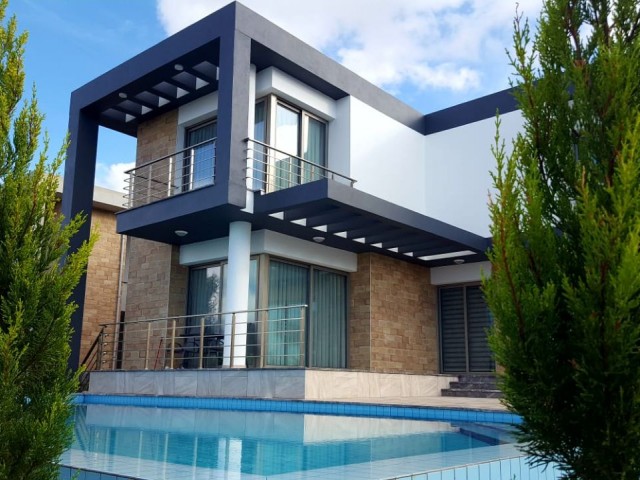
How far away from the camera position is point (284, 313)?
575 inches

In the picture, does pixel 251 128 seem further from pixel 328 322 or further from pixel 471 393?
pixel 471 393

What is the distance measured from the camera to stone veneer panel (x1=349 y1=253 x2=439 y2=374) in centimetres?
1558

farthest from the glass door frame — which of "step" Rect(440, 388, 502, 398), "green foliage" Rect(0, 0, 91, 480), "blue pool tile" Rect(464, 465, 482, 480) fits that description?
"green foliage" Rect(0, 0, 91, 480)

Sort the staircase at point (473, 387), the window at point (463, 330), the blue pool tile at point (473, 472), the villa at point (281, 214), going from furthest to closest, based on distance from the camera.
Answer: the window at point (463, 330) → the staircase at point (473, 387) → the villa at point (281, 214) → the blue pool tile at point (473, 472)

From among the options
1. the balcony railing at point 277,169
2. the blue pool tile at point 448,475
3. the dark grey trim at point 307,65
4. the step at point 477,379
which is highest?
the dark grey trim at point 307,65

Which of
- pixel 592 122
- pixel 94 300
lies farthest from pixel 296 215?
pixel 592 122

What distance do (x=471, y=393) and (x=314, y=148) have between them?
6400mm

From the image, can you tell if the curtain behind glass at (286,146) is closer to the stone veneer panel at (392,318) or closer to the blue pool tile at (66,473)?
the stone veneer panel at (392,318)

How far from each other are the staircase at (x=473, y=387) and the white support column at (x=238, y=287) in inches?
195

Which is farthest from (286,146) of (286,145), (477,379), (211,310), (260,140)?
(477,379)

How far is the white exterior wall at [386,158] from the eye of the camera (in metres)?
15.6

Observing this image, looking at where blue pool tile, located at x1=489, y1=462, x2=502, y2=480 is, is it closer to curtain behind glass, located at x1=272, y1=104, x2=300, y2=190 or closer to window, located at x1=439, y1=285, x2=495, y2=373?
curtain behind glass, located at x1=272, y1=104, x2=300, y2=190

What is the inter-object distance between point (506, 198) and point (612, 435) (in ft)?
3.99

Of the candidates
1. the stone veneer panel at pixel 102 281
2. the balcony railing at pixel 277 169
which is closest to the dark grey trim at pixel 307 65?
the balcony railing at pixel 277 169
